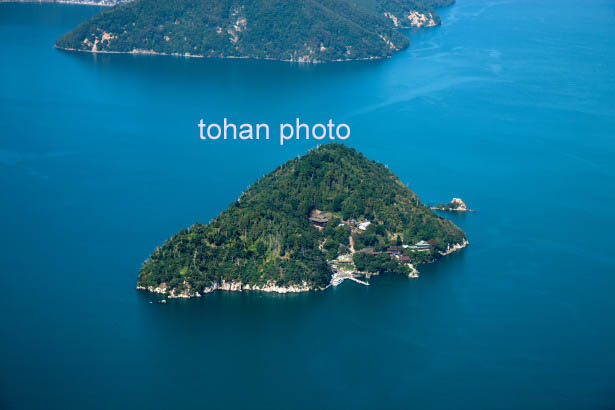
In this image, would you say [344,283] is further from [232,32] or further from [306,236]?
[232,32]

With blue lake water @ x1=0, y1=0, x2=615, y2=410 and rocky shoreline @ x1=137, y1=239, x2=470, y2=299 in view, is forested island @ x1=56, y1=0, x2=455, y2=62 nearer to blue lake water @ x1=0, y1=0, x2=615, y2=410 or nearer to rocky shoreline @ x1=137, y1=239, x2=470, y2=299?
blue lake water @ x1=0, y1=0, x2=615, y2=410

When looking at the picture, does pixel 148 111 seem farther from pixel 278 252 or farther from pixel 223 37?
pixel 278 252

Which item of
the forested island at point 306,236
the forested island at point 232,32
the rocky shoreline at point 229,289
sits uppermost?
Result: the forested island at point 232,32

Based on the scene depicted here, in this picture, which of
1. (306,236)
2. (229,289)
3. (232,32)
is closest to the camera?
(229,289)

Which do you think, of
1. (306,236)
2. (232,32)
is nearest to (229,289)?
(306,236)

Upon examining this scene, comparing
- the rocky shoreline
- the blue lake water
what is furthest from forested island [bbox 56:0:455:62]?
the rocky shoreline

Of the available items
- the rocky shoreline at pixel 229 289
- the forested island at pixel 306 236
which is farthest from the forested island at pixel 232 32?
the rocky shoreline at pixel 229 289

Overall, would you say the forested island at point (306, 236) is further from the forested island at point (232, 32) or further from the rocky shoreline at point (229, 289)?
the forested island at point (232, 32)
